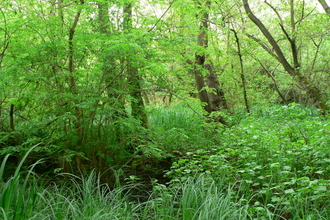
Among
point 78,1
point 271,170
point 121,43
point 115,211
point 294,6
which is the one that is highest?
point 294,6

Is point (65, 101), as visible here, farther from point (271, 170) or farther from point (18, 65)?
point (271, 170)

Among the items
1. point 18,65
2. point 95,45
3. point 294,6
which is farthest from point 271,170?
point 294,6

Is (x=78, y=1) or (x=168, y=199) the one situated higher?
(x=78, y=1)

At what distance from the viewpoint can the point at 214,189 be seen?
3.19 metres

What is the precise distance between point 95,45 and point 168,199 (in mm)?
1970

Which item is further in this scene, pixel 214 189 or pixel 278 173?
pixel 278 173

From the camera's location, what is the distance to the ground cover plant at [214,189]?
2.67m

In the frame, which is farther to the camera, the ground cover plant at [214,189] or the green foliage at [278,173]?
the green foliage at [278,173]

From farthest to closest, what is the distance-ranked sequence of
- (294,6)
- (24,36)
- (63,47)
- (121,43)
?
(294,6) → (24,36) → (63,47) → (121,43)

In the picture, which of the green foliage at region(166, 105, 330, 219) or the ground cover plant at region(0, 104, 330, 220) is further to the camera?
the green foliage at region(166, 105, 330, 219)

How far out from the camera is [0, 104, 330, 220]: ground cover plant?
8.77ft

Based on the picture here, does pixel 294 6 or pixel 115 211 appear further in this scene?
pixel 294 6

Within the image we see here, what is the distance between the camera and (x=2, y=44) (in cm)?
393

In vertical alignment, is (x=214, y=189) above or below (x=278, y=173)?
below
